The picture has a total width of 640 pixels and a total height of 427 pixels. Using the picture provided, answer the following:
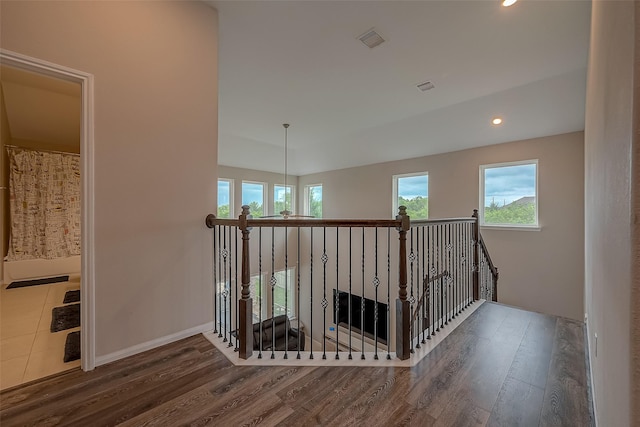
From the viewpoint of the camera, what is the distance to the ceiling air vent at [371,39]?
2.56m

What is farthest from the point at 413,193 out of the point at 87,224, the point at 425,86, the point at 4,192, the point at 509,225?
the point at 4,192

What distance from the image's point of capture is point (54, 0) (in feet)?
5.46

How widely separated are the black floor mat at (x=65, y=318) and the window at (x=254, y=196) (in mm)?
4544

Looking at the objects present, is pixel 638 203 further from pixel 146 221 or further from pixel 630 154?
pixel 146 221

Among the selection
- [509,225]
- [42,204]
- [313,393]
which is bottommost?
[313,393]

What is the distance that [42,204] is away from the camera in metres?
4.09

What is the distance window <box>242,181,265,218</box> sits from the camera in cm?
706

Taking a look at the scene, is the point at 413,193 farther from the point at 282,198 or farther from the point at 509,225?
the point at 282,198

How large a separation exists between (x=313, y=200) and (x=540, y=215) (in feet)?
18.2

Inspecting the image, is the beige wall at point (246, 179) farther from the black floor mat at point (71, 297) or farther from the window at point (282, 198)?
the black floor mat at point (71, 297)

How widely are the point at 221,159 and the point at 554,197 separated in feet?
21.4

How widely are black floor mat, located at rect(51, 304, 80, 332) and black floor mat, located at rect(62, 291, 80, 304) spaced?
192 millimetres

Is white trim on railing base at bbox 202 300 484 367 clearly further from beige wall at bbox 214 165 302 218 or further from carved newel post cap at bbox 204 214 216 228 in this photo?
beige wall at bbox 214 165 302 218

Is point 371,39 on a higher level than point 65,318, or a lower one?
higher
